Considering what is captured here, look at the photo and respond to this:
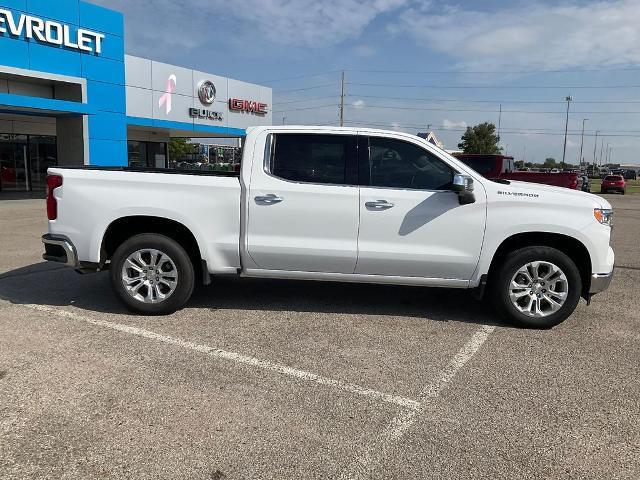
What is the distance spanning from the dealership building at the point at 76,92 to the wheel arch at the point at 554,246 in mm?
16567

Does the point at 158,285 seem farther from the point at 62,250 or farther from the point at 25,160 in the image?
the point at 25,160

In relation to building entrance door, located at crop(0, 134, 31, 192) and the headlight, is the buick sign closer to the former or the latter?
building entrance door, located at crop(0, 134, 31, 192)

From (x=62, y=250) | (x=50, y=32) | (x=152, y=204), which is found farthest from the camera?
(x=50, y=32)

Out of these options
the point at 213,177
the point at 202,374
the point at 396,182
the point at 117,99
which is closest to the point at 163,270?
the point at 213,177

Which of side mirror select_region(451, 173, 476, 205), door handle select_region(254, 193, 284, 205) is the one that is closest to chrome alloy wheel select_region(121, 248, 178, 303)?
door handle select_region(254, 193, 284, 205)

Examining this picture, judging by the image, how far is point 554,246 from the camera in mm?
5309

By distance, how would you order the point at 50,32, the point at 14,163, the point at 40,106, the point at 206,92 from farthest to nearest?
1. the point at 206,92
2. the point at 14,163
3. the point at 50,32
4. the point at 40,106

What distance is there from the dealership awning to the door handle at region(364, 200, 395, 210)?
15589 millimetres

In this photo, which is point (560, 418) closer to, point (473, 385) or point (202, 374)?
point (473, 385)

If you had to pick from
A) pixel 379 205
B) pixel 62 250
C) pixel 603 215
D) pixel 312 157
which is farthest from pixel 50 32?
pixel 603 215

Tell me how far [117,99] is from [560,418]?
72.0 feet

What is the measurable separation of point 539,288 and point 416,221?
139cm

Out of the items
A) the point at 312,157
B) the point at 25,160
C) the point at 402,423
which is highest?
the point at 312,157

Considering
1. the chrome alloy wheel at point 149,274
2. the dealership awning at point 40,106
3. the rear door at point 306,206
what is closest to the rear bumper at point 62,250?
the chrome alloy wheel at point 149,274
